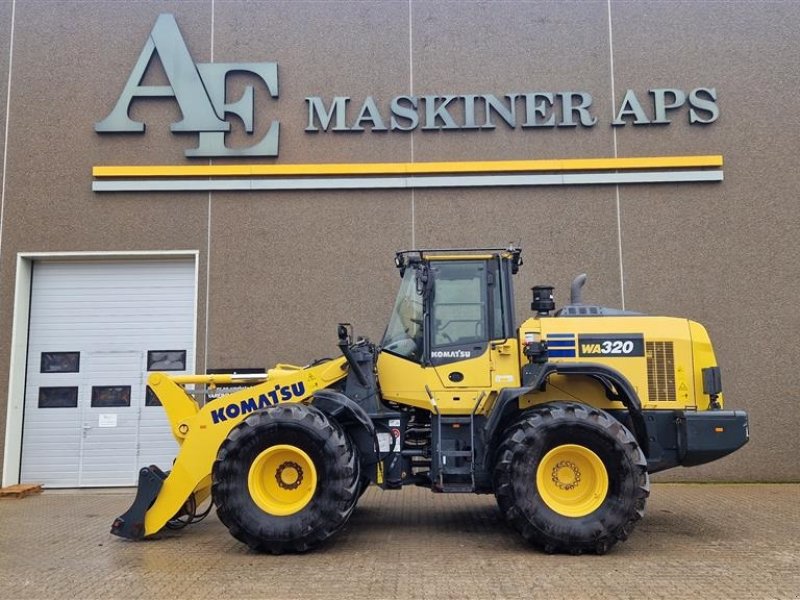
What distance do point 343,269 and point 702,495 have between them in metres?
6.40

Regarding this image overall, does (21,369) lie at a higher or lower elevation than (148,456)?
higher

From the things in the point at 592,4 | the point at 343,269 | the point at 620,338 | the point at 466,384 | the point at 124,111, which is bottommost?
the point at 466,384

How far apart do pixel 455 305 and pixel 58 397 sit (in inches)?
301

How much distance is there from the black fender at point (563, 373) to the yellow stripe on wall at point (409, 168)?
5.13 metres

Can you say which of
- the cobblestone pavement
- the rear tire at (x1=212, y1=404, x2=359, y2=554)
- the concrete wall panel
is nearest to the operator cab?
the rear tire at (x1=212, y1=404, x2=359, y2=554)

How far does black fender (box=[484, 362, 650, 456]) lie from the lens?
6531 millimetres

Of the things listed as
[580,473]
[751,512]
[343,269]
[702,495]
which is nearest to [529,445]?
[580,473]

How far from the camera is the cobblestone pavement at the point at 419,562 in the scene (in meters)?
5.20

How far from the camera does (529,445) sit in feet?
20.3

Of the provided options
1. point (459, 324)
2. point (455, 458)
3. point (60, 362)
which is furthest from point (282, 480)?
point (60, 362)

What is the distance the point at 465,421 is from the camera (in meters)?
6.78

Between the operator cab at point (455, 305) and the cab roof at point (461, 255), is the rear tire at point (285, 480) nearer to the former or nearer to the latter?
the operator cab at point (455, 305)

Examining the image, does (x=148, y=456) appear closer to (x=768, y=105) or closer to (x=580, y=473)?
(x=580, y=473)

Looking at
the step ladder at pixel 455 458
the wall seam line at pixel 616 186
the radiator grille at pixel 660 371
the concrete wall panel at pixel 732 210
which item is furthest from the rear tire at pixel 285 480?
the concrete wall panel at pixel 732 210
